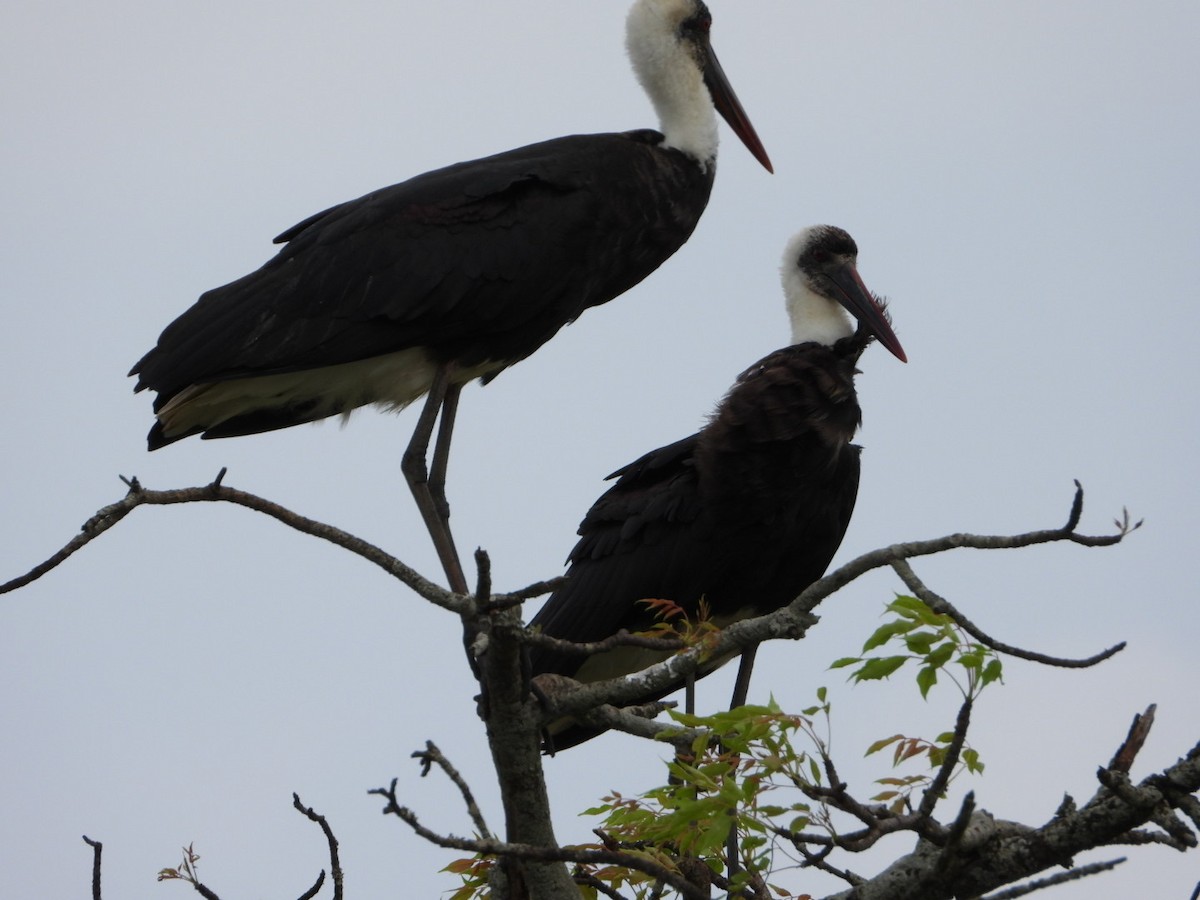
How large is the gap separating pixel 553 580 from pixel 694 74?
13.2 feet

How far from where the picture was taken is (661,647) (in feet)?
14.5

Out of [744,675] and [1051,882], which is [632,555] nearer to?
[744,675]

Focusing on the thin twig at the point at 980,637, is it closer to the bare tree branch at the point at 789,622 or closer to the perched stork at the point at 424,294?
the bare tree branch at the point at 789,622

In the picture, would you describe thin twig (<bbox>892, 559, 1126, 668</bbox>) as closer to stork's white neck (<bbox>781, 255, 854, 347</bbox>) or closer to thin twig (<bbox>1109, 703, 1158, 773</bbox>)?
thin twig (<bbox>1109, 703, 1158, 773</bbox>)

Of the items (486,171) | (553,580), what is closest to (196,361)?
(486,171)

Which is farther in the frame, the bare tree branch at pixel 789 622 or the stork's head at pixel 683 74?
the stork's head at pixel 683 74

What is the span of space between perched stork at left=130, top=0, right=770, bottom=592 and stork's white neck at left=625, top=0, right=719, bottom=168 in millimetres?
391

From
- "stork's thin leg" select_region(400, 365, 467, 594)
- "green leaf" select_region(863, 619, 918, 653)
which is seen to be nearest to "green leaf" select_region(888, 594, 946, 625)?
"green leaf" select_region(863, 619, 918, 653)

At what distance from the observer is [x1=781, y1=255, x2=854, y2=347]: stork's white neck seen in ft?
24.6

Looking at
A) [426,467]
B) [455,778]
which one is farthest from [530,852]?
[426,467]

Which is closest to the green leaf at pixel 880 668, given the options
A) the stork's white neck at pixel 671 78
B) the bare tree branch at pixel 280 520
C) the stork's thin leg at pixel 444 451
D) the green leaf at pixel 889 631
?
the green leaf at pixel 889 631

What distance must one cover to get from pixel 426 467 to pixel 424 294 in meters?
0.67

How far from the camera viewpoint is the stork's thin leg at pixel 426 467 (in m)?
6.29

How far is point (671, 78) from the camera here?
7.21 m
